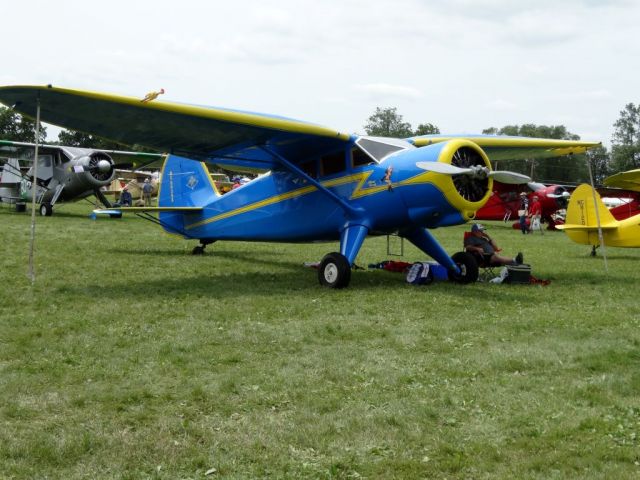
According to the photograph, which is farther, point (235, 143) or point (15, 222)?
point (15, 222)

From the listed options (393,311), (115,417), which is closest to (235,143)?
(393,311)

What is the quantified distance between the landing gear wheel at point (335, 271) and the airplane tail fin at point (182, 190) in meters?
4.63

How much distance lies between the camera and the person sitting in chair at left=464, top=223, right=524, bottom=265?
479 inches

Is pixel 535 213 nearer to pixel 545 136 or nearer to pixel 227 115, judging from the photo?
pixel 227 115

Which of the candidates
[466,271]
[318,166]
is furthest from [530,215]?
[318,166]

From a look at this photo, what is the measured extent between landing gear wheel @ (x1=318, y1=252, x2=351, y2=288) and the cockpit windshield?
1.73m

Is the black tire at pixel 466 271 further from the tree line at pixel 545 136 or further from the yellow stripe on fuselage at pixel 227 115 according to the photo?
the tree line at pixel 545 136

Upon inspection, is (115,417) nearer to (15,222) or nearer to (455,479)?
(455,479)

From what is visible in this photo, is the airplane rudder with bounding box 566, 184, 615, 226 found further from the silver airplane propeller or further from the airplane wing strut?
the airplane wing strut

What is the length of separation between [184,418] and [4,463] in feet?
3.73

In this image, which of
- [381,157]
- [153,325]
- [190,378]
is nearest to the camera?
[190,378]

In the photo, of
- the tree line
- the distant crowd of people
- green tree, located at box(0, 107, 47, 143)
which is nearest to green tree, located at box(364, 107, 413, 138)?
the tree line

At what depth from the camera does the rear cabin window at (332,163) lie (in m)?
11.1

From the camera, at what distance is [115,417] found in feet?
14.4
